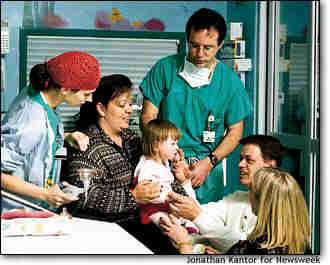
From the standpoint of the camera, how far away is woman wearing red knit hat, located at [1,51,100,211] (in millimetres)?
4418

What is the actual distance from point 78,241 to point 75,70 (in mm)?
980

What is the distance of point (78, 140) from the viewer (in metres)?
4.57

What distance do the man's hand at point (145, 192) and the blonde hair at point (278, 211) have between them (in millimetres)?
572

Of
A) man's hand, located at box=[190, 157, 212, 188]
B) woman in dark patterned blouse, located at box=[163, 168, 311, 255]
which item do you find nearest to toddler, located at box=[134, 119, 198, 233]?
man's hand, located at box=[190, 157, 212, 188]

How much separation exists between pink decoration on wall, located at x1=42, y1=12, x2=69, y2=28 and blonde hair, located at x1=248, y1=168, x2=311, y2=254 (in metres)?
1.45

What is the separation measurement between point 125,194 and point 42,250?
1.94 ft

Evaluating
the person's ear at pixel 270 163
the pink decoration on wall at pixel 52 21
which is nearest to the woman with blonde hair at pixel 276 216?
the person's ear at pixel 270 163

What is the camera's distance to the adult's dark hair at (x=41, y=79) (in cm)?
450

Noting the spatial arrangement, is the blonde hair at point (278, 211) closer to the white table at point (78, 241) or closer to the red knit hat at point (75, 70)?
the white table at point (78, 241)

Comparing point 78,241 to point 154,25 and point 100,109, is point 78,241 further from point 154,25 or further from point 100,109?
point 154,25

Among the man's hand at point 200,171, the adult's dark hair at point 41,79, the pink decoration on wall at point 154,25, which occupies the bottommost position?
the man's hand at point 200,171

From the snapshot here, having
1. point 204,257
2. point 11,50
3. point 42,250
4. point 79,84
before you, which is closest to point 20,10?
point 11,50

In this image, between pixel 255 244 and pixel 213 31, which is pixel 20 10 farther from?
pixel 255 244

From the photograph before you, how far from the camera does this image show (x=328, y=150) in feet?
15.8
